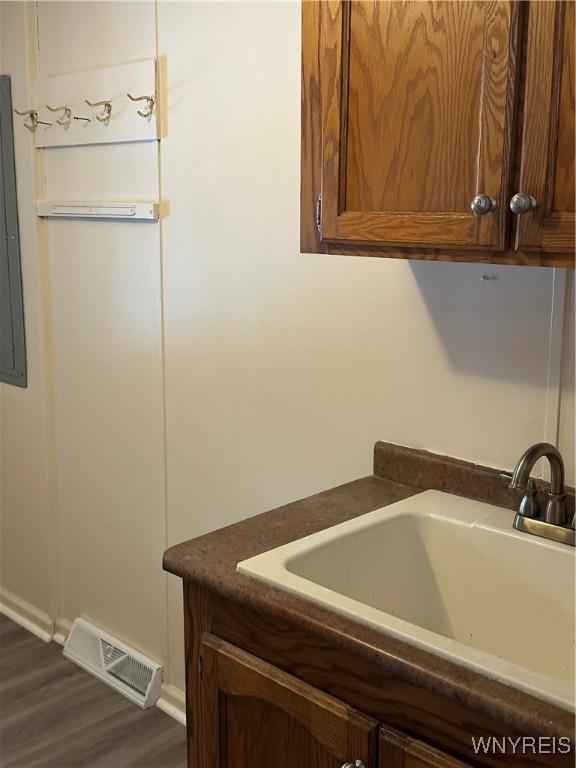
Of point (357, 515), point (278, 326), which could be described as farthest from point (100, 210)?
point (357, 515)

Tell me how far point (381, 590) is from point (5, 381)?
1.82 metres

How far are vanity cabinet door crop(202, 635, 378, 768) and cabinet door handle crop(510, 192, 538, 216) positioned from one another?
720mm

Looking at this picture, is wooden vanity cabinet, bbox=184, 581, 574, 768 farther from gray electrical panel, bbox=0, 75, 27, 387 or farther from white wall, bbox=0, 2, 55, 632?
gray electrical panel, bbox=0, 75, 27, 387

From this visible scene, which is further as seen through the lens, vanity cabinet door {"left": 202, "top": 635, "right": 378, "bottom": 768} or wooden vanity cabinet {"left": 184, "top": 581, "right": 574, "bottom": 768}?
vanity cabinet door {"left": 202, "top": 635, "right": 378, "bottom": 768}

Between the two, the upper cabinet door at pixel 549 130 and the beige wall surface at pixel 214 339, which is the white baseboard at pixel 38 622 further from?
the upper cabinet door at pixel 549 130

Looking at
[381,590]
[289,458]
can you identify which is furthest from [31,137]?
[381,590]

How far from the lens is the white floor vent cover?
247 cm

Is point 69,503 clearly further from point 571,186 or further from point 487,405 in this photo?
point 571,186

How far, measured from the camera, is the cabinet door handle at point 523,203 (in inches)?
45.3

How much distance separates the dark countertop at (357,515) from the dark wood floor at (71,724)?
41.1 inches

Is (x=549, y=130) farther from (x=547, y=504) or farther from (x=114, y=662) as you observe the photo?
(x=114, y=662)

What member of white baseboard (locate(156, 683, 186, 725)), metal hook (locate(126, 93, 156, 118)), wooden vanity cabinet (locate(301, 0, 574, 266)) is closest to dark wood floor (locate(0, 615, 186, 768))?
white baseboard (locate(156, 683, 186, 725))

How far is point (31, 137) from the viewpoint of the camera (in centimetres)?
260

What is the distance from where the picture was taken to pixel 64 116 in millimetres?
2461
